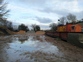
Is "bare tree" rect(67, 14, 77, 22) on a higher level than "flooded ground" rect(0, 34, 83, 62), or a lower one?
higher

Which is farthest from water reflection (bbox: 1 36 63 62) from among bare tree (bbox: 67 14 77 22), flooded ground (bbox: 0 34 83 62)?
bare tree (bbox: 67 14 77 22)

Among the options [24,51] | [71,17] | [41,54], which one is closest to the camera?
[41,54]

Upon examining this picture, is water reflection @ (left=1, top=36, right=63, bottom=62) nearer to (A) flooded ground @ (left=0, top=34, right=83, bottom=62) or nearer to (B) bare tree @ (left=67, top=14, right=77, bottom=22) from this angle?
(A) flooded ground @ (left=0, top=34, right=83, bottom=62)

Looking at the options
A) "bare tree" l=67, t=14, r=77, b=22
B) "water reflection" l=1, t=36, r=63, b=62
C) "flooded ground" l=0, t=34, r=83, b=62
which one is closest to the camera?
"flooded ground" l=0, t=34, r=83, b=62

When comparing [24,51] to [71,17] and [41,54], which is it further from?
[71,17]

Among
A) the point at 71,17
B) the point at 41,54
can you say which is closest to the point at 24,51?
the point at 41,54

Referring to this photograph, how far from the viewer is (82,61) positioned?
945 cm

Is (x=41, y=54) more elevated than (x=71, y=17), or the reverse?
(x=71, y=17)

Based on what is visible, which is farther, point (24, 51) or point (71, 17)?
point (71, 17)

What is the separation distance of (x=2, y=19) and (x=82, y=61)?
43.6 metres

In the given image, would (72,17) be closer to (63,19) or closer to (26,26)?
(63,19)

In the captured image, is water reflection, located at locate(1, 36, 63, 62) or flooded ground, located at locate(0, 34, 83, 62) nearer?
flooded ground, located at locate(0, 34, 83, 62)

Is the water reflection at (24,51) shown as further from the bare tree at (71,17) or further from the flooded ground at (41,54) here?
the bare tree at (71,17)

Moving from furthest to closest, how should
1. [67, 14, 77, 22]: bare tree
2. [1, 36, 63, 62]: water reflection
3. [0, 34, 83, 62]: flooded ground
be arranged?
[67, 14, 77, 22]: bare tree → [1, 36, 63, 62]: water reflection → [0, 34, 83, 62]: flooded ground
